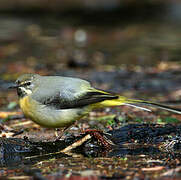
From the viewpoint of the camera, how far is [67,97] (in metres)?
6.11

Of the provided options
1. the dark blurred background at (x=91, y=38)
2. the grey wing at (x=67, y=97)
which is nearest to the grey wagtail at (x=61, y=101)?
the grey wing at (x=67, y=97)

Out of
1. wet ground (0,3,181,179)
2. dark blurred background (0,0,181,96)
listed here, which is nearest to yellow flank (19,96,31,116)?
wet ground (0,3,181,179)

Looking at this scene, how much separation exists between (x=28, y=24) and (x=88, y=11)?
384 centimetres

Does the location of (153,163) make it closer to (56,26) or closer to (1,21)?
(56,26)

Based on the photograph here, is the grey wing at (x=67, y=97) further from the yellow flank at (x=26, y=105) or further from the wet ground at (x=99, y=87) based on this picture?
the wet ground at (x=99, y=87)

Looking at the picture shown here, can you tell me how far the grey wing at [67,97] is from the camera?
6.08 m

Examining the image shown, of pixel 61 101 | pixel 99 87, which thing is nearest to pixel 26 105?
pixel 61 101

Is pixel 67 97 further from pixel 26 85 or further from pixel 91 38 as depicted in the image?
pixel 91 38

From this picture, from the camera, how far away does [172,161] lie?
492 centimetres

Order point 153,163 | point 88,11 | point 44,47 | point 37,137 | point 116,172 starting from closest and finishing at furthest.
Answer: point 116,172 → point 153,163 → point 37,137 → point 44,47 → point 88,11

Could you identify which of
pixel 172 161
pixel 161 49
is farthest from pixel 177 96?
pixel 161 49

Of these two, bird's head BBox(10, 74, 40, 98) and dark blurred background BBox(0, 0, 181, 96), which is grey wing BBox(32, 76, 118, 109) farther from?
dark blurred background BBox(0, 0, 181, 96)

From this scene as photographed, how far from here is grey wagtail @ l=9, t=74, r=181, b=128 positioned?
602 centimetres

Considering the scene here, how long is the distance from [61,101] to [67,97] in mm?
100
